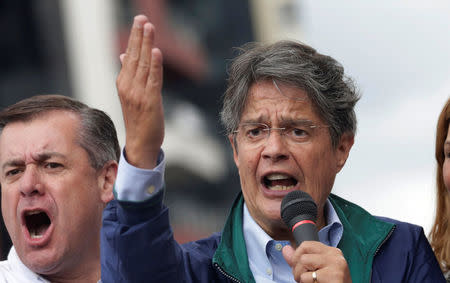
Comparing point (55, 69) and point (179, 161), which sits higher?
point (55, 69)

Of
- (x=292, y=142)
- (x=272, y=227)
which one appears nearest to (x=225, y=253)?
(x=272, y=227)

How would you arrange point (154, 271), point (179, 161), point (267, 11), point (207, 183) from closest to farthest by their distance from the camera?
point (154, 271) < point (179, 161) < point (207, 183) < point (267, 11)

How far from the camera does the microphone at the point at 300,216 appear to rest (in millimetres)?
3268

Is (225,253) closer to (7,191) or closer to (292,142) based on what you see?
(292,142)

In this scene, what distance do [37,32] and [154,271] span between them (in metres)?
18.9

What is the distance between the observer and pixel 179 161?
2577 centimetres

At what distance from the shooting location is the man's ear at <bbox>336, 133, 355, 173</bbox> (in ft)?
14.4

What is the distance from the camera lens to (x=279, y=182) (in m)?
4.06

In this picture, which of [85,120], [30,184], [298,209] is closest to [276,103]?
[298,209]

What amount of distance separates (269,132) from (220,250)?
0.56m

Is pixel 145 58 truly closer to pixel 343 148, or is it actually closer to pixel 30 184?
pixel 30 184

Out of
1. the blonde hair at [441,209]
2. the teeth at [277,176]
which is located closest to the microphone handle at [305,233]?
the teeth at [277,176]

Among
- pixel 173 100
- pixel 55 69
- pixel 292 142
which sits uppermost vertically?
pixel 292 142

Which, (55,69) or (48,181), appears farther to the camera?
(55,69)
